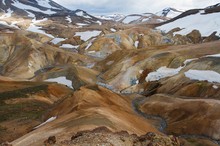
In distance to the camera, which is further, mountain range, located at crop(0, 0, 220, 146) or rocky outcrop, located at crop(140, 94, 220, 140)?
rocky outcrop, located at crop(140, 94, 220, 140)

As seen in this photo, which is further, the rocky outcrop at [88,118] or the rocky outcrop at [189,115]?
the rocky outcrop at [189,115]

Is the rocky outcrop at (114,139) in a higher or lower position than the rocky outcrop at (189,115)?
higher

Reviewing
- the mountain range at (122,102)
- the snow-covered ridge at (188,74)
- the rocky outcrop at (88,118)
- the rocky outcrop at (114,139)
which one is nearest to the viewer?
the rocky outcrop at (114,139)

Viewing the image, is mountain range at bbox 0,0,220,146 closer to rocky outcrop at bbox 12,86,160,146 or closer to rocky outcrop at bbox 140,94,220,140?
rocky outcrop at bbox 12,86,160,146

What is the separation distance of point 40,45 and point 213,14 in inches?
3976

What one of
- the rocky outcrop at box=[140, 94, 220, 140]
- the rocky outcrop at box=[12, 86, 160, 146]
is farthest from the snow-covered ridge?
the rocky outcrop at box=[12, 86, 160, 146]

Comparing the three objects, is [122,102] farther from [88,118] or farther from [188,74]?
[88,118]

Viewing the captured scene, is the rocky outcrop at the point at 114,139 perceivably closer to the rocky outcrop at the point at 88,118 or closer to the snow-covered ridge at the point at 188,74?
the rocky outcrop at the point at 88,118

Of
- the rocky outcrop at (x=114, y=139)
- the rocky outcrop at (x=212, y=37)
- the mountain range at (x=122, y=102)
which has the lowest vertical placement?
the rocky outcrop at (x=212, y=37)

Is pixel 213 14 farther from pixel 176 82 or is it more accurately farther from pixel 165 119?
pixel 165 119

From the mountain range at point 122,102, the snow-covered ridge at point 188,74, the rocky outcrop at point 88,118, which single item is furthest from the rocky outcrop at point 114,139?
the snow-covered ridge at point 188,74

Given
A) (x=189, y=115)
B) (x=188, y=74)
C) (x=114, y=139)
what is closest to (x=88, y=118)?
(x=114, y=139)

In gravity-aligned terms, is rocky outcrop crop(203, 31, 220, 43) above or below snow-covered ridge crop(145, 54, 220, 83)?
below

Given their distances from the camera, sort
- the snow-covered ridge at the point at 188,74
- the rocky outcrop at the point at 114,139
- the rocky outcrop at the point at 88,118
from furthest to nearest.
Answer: the snow-covered ridge at the point at 188,74, the rocky outcrop at the point at 88,118, the rocky outcrop at the point at 114,139
